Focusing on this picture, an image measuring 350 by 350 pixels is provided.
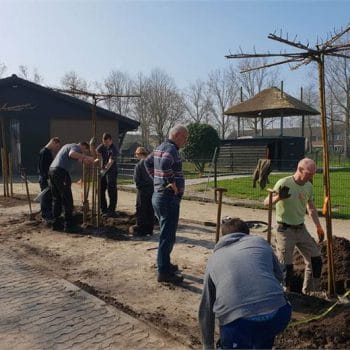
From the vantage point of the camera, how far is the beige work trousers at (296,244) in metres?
5.27

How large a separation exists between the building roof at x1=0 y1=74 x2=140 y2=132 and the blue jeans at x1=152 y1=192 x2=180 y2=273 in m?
20.4

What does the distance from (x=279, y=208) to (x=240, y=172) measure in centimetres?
2114

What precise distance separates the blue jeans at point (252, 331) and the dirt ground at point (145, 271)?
1.08 m

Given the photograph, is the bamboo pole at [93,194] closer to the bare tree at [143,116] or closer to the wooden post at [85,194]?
the wooden post at [85,194]

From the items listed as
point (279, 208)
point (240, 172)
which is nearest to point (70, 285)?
point (279, 208)

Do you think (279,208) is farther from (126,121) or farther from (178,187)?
(126,121)

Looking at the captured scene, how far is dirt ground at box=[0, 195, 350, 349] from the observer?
4266mm

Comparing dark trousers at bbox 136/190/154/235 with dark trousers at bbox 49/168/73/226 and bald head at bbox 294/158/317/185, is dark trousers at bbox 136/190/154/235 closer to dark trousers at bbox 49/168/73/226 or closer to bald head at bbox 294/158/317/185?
dark trousers at bbox 49/168/73/226

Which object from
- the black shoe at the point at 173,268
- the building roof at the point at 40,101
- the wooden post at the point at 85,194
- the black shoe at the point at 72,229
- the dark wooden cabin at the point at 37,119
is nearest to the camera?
the black shoe at the point at 173,268

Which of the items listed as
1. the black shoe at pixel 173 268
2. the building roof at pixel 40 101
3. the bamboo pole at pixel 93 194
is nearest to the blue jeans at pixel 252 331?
the black shoe at pixel 173 268

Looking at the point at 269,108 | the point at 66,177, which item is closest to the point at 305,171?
the point at 66,177

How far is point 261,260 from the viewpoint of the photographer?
124 inches

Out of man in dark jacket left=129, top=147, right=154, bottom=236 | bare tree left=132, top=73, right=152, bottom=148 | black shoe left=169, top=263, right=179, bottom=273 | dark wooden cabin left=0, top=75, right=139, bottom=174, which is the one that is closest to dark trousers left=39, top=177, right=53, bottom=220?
man in dark jacket left=129, top=147, right=154, bottom=236

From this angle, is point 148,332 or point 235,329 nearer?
point 235,329
